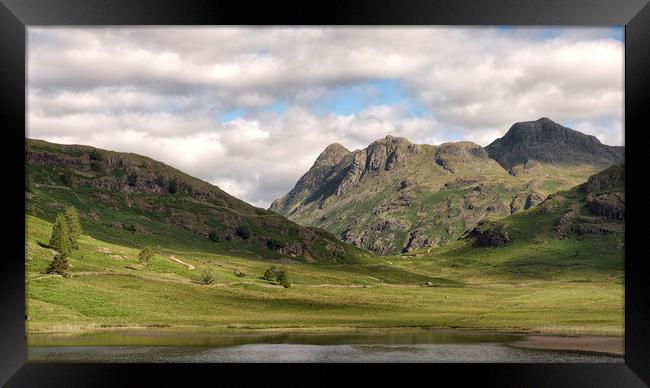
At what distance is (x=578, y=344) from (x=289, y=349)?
68.9ft

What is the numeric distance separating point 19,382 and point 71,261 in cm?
8337

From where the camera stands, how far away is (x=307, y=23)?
1925 centimetres

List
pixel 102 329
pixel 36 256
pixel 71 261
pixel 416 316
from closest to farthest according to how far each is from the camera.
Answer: pixel 102 329
pixel 416 316
pixel 36 256
pixel 71 261

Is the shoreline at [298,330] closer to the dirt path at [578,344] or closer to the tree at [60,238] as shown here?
the dirt path at [578,344]

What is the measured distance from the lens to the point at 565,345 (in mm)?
44812

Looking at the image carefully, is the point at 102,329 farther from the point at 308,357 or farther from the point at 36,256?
the point at 36,256

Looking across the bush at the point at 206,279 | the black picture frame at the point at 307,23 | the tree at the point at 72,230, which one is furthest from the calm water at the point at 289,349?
the tree at the point at 72,230

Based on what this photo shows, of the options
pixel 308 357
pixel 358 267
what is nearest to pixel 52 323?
pixel 308 357

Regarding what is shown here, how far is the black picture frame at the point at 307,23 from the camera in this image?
1824 cm

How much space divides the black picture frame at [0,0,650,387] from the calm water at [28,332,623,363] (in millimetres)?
13799

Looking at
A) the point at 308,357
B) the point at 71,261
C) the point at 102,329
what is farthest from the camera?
the point at 71,261

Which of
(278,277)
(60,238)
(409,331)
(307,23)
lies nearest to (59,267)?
(60,238)

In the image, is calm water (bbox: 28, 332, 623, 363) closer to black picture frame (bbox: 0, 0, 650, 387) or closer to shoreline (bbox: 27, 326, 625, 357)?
shoreline (bbox: 27, 326, 625, 357)

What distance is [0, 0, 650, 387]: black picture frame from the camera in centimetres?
1824
